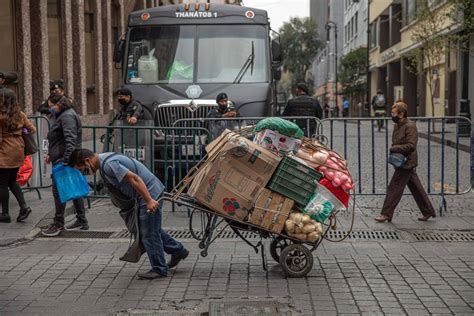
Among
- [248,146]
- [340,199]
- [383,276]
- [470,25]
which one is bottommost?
[383,276]

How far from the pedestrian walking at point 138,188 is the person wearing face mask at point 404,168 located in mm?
3623

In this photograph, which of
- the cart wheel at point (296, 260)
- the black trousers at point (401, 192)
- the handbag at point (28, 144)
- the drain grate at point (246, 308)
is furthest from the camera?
the handbag at point (28, 144)

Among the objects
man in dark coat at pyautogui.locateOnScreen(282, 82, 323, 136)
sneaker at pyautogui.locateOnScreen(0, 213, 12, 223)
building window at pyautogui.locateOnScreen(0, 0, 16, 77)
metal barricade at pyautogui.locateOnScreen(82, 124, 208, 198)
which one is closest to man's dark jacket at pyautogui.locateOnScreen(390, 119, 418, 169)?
metal barricade at pyautogui.locateOnScreen(82, 124, 208, 198)

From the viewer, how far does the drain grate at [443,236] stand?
8562 mm

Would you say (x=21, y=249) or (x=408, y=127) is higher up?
(x=408, y=127)

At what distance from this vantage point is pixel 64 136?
8859mm

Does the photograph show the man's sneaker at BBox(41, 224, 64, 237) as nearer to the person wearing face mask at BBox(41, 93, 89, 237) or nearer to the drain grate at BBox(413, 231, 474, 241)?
the person wearing face mask at BBox(41, 93, 89, 237)

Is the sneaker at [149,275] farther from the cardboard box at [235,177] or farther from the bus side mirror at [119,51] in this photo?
the bus side mirror at [119,51]

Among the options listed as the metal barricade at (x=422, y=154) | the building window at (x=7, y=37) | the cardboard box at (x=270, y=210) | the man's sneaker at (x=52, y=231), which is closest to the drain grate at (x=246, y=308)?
the cardboard box at (x=270, y=210)

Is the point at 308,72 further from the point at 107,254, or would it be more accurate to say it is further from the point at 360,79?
the point at 107,254

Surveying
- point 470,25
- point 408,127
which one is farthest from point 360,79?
point 408,127

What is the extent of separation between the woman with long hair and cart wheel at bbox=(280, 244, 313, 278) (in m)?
4.21

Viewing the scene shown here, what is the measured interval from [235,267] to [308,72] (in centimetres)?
10226

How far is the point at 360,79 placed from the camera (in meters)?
62.5
